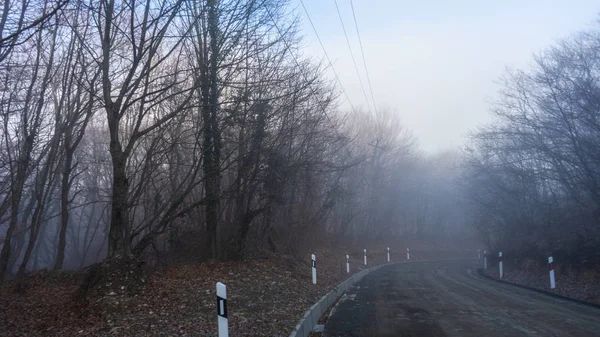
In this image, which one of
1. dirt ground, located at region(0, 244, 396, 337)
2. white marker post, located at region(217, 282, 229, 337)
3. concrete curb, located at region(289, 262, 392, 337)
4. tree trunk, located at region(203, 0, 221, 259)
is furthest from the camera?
tree trunk, located at region(203, 0, 221, 259)

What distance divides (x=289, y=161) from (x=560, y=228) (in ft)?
46.4

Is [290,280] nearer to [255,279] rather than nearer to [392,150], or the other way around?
[255,279]

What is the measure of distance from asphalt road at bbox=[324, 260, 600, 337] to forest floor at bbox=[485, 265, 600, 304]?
183 cm

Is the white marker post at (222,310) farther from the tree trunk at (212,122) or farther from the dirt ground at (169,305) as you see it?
the tree trunk at (212,122)

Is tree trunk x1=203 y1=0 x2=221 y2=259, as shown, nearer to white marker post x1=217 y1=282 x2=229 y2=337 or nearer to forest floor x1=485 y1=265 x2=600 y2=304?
white marker post x1=217 y1=282 x2=229 y2=337

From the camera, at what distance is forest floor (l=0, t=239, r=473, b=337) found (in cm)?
801

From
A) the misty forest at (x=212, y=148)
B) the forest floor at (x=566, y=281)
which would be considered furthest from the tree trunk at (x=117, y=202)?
the forest floor at (x=566, y=281)

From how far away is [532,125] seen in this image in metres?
19.1

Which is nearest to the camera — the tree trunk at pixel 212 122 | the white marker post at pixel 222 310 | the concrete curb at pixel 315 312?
the white marker post at pixel 222 310

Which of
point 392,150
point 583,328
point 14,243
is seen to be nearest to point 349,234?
point 392,150

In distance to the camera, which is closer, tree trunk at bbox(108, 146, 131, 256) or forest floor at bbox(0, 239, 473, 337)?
forest floor at bbox(0, 239, 473, 337)

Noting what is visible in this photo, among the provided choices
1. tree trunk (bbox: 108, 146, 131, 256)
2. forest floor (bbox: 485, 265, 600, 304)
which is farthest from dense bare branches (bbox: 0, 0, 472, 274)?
forest floor (bbox: 485, 265, 600, 304)

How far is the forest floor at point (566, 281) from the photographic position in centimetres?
1457

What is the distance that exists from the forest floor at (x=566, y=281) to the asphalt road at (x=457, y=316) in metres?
1.83
